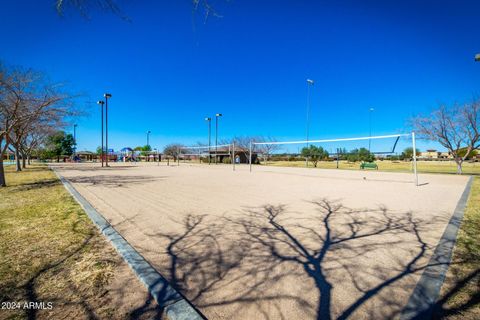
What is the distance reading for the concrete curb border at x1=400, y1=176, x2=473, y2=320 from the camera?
2064 mm

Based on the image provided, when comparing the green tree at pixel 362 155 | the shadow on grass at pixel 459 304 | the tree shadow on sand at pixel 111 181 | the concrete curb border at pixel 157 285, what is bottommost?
the shadow on grass at pixel 459 304

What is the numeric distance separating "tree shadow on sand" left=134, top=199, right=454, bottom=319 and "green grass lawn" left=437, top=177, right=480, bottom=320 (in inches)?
→ 12.1

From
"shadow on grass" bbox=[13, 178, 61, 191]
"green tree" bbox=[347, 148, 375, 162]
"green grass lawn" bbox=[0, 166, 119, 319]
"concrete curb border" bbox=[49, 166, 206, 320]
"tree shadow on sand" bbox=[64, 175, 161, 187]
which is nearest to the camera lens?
"concrete curb border" bbox=[49, 166, 206, 320]

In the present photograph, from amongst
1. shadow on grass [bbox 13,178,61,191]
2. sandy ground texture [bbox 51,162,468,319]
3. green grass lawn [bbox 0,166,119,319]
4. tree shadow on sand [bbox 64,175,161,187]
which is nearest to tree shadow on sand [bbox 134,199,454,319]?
sandy ground texture [bbox 51,162,468,319]

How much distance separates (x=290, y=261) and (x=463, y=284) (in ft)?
5.96

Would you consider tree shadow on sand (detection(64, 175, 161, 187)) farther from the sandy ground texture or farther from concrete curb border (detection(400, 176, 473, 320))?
concrete curb border (detection(400, 176, 473, 320))

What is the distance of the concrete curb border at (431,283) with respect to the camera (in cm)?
206

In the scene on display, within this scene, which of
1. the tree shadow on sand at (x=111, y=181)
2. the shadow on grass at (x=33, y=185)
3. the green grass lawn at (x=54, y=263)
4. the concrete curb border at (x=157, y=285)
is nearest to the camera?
the concrete curb border at (x=157, y=285)

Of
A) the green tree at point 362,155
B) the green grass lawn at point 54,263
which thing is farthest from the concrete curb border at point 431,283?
the green tree at point 362,155

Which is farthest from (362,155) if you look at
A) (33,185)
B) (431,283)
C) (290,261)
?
(33,185)

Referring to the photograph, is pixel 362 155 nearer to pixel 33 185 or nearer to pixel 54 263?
pixel 33 185

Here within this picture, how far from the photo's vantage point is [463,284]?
247 centimetres

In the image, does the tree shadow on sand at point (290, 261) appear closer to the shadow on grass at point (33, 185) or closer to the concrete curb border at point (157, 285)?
the concrete curb border at point (157, 285)

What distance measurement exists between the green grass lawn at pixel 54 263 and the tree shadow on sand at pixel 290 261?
0.70m
